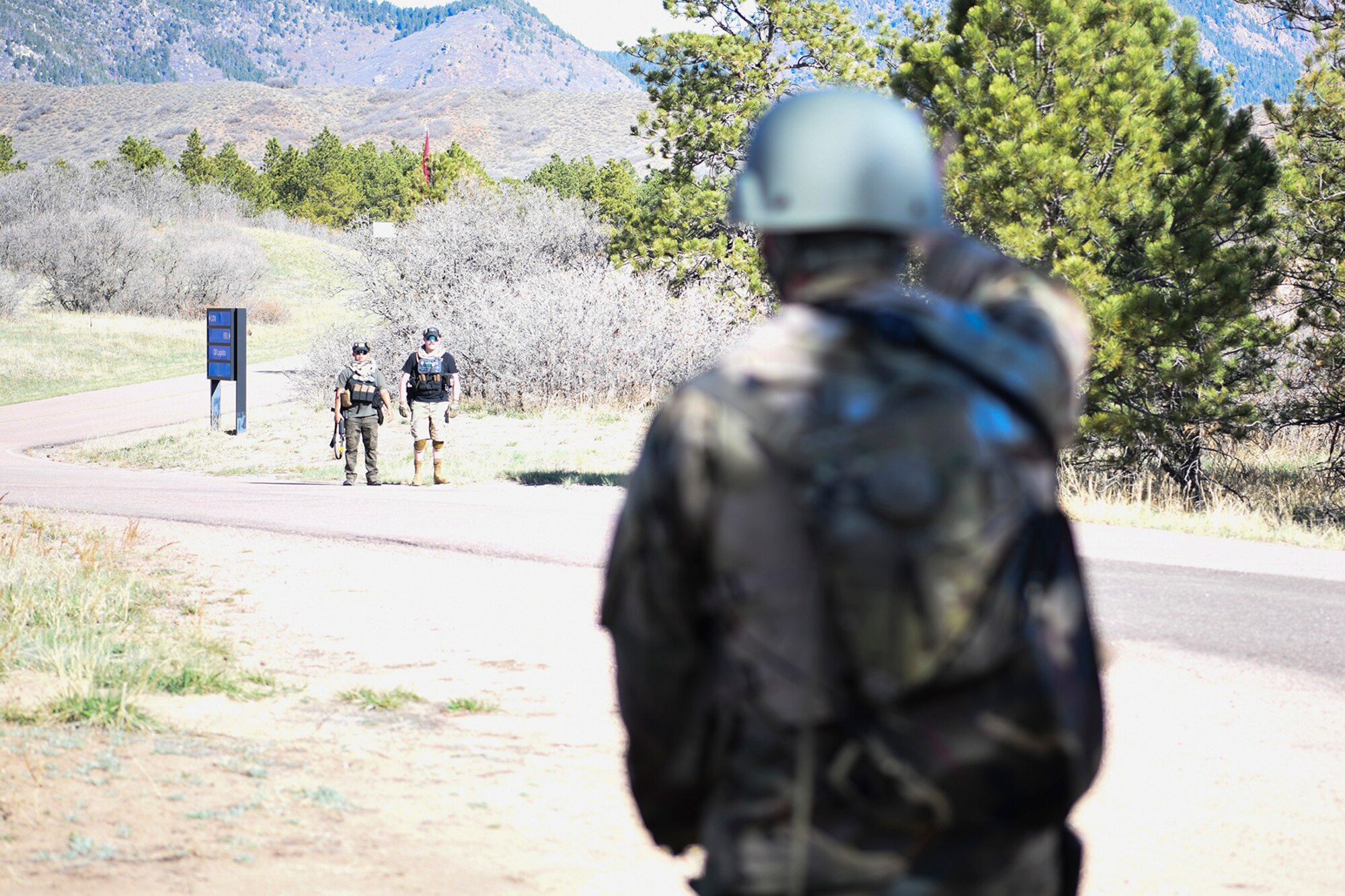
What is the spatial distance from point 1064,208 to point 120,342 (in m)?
34.0

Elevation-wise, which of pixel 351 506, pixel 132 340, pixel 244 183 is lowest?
pixel 351 506

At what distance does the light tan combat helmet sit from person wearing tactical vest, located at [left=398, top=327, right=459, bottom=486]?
1307 centimetres

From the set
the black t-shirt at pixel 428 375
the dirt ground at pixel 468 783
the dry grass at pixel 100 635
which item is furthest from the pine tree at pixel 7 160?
the dirt ground at pixel 468 783

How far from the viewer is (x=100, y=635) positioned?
7.17 metres

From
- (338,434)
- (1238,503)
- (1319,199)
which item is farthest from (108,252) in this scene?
(1319,199)

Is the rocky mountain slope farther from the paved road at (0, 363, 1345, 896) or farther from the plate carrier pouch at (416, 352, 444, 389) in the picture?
the paved road at (0, 363, 1345, 896)

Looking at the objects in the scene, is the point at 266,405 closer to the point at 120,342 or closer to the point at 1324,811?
the point at 120,342

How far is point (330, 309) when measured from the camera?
60.3m

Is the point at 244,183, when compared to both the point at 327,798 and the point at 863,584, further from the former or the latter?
the point at 863,584

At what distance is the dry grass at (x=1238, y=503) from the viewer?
13094 mm

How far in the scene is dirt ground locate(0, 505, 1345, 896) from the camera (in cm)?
414

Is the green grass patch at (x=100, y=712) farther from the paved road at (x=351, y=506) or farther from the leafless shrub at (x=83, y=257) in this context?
the leafless shrub at (x=83, y=257)

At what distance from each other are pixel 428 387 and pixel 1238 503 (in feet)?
31.8

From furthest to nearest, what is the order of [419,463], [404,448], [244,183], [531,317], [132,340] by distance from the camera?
[244,183] < [132,340] < [531,317] < [404,448] < [419,463]
